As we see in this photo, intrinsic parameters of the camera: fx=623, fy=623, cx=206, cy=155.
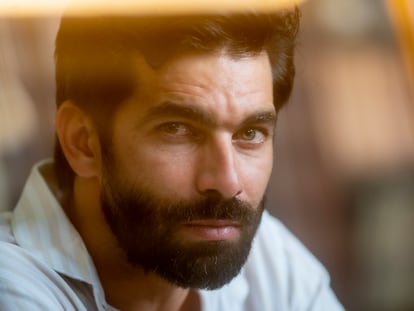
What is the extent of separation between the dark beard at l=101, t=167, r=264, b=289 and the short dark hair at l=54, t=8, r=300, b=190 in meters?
0.07

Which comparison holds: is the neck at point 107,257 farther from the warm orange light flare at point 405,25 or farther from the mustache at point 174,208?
the warm orange light flare at point 405,25

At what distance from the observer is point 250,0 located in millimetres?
767

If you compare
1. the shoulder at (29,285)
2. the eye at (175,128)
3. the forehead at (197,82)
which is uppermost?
the forehead at (197,82)

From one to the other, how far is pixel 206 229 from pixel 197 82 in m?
0.18

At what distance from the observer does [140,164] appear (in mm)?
755

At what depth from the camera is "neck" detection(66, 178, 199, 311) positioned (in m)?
0.76

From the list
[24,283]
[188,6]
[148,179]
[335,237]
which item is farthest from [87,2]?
[335,237]

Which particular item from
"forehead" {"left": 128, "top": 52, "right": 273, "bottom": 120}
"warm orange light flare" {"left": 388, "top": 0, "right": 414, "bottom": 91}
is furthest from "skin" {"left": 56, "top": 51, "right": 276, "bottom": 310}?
"warm orange light flare" {"left": 388, "top": 0, "right": 414, "bottom": 91}

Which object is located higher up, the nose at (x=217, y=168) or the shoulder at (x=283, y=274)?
the nose at (x=217, y=168)

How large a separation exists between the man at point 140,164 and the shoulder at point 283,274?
7 cm

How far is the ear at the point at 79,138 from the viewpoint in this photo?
752 millimetres

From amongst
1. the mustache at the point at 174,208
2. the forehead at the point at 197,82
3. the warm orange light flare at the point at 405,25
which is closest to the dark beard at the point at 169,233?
the mustache at the point at 174,208

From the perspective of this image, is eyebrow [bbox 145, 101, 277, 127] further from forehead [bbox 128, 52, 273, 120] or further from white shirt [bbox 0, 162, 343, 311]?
white shirt [bbox 0, 162, 343, 311]

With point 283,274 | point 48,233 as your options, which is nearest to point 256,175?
point 283,274
